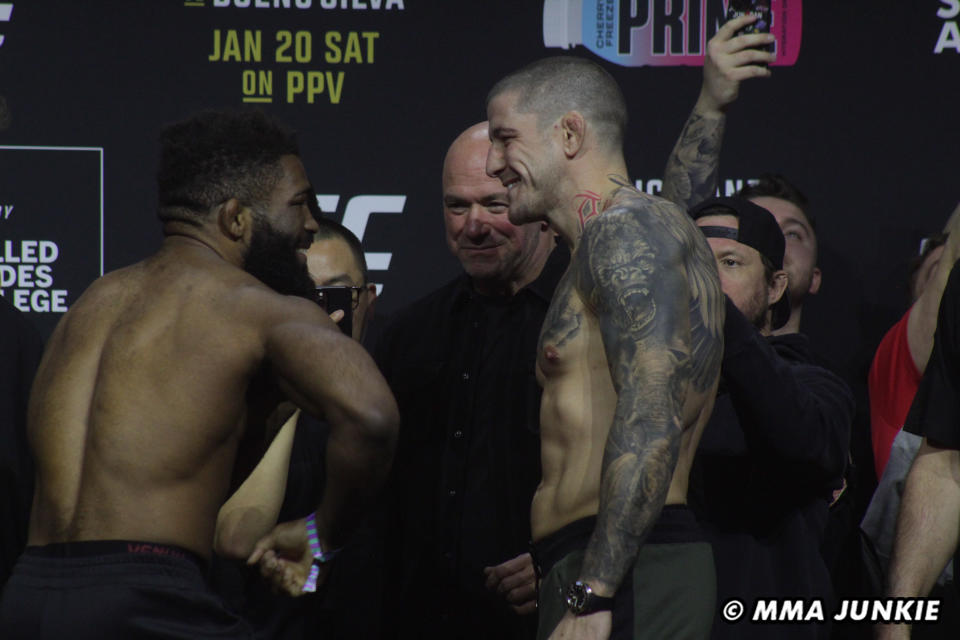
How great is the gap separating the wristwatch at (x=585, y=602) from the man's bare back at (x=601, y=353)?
15 cm

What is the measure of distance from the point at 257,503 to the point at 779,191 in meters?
1.71

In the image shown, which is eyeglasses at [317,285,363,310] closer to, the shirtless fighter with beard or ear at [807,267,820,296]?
the shirtless fighter with beard

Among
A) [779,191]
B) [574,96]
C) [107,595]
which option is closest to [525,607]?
[107,595]

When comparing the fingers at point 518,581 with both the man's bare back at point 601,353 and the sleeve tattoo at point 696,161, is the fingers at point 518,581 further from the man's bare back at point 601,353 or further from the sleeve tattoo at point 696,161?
the sleeve tattoo at point 696,161

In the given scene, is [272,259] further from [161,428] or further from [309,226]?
[161,428]

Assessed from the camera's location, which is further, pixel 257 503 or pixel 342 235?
pixel 342 235

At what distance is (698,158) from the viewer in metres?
2.77

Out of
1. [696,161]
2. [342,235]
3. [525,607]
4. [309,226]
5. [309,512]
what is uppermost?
[696,161]

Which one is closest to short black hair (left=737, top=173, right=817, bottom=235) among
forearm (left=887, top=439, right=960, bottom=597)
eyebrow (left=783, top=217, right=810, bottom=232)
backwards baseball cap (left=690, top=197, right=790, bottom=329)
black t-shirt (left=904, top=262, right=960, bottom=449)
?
eyebrow (left=783, top=217, right=810, bottom=232)

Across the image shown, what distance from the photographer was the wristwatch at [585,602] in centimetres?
165

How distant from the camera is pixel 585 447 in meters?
1.81

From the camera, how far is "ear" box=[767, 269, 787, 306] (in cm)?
257

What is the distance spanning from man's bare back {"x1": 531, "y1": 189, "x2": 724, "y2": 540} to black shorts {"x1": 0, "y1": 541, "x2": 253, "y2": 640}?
1.79 ft

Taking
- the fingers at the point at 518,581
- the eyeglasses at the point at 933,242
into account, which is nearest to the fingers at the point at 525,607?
the fingers at the point at 518,581
